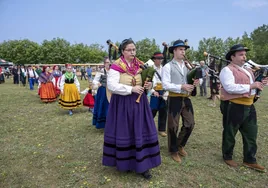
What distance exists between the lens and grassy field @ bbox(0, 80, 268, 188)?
3.42 m

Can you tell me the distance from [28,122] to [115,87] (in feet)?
16.4

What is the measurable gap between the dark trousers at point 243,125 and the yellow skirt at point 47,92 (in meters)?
8.81

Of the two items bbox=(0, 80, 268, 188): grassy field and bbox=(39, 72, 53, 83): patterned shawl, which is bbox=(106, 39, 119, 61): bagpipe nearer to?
bbox=(0, 80, 268, 188): grassy field

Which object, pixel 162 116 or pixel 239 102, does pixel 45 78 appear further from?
pixel 239 102

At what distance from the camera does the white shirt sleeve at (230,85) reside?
11.2 ft

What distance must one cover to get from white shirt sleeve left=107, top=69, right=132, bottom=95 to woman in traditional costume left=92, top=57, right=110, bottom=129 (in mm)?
2337

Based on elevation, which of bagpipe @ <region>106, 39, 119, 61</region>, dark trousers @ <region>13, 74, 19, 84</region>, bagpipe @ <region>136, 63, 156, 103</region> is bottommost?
dark trousers @ <region>13, 74, 19, 84</region>

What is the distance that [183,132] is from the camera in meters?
4.13

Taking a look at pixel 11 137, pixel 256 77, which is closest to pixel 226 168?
pixel 256 77

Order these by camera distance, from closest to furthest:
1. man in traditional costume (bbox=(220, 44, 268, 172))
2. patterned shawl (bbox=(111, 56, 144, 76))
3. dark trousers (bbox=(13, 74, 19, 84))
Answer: patterned shawl (bbox=(111, 56, 144, 76)) → man in traditional costume (bbox=(220, 44, 268, 172)) → dark trousers (bbox=(13, 74, 19, 84))

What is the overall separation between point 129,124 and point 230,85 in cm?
165

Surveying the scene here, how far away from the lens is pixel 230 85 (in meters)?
3.48

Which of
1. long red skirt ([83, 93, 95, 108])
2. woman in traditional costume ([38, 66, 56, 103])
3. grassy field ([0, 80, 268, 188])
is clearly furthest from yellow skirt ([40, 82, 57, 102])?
grassy field ([0, 80, 268, 188])

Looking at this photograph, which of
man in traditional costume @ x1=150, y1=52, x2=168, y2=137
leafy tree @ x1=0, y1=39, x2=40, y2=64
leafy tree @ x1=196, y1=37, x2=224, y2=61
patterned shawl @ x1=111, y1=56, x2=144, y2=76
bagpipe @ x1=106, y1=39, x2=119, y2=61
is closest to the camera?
patterned shawl @ x1=111, y1=56, x2=144, y2=76
